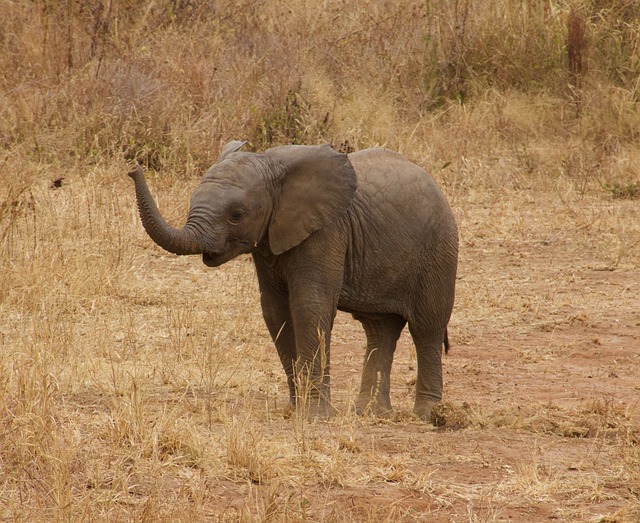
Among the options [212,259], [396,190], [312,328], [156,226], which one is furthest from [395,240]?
[156,226]

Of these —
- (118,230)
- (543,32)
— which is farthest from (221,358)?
(543,32)

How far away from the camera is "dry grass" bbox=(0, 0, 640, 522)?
4.84 metres

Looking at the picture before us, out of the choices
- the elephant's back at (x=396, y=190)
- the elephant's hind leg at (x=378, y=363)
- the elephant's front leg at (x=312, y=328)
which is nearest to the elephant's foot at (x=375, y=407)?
the elephant's hind leg at (x=378, y=363)

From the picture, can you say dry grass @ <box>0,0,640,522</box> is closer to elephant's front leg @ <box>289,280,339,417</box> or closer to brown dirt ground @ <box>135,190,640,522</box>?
brown dirt ground @ <box>135,190,640,522</box>

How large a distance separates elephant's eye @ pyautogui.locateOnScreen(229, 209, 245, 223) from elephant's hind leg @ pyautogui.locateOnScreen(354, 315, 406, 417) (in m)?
1.25

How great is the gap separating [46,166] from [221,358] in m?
3.86

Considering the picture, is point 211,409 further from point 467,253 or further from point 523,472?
point 467,253

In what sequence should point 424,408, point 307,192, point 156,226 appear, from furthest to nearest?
point 424,408 → point 307,192 → point 156,226

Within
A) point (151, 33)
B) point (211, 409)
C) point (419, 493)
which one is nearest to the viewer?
point (419, 493)

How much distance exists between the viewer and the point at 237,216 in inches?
230

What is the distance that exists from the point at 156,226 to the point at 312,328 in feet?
3.36

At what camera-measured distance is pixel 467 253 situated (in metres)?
10.3

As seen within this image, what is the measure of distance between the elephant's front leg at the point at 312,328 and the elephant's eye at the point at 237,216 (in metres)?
0.48

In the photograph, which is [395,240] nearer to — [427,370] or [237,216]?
[427,370]
